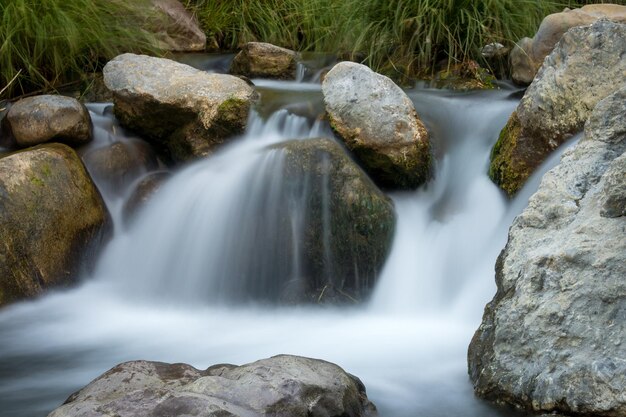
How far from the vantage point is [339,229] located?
4.47 m

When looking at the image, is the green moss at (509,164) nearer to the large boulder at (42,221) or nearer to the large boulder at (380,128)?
the large boulder at (380,128)

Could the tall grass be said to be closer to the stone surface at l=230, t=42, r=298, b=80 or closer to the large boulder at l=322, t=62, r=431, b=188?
the stone surface at l=230, t=42, r=298, b=80

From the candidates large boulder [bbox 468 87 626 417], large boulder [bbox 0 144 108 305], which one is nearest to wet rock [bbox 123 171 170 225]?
large boulder [bbox 0 144 108 305]

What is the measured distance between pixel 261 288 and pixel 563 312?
189 cm

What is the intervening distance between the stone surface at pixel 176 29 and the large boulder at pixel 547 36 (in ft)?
10.2

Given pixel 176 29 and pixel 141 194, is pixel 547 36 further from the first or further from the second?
pixel 176 29

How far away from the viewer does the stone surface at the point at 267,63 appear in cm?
687

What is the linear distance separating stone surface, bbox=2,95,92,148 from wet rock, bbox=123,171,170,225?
0.47m

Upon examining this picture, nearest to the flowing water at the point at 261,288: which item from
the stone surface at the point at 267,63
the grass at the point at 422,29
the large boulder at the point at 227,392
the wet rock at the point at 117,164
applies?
the wet rock at the point at 117,164

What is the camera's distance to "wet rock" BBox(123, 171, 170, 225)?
509cm

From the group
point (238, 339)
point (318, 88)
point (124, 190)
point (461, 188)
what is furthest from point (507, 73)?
point (238, 339)

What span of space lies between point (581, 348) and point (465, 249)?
5.14ft

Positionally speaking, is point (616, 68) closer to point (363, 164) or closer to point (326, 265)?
point (363, 164)

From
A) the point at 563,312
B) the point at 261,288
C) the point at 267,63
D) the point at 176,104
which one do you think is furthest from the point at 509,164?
the point at 267,63
